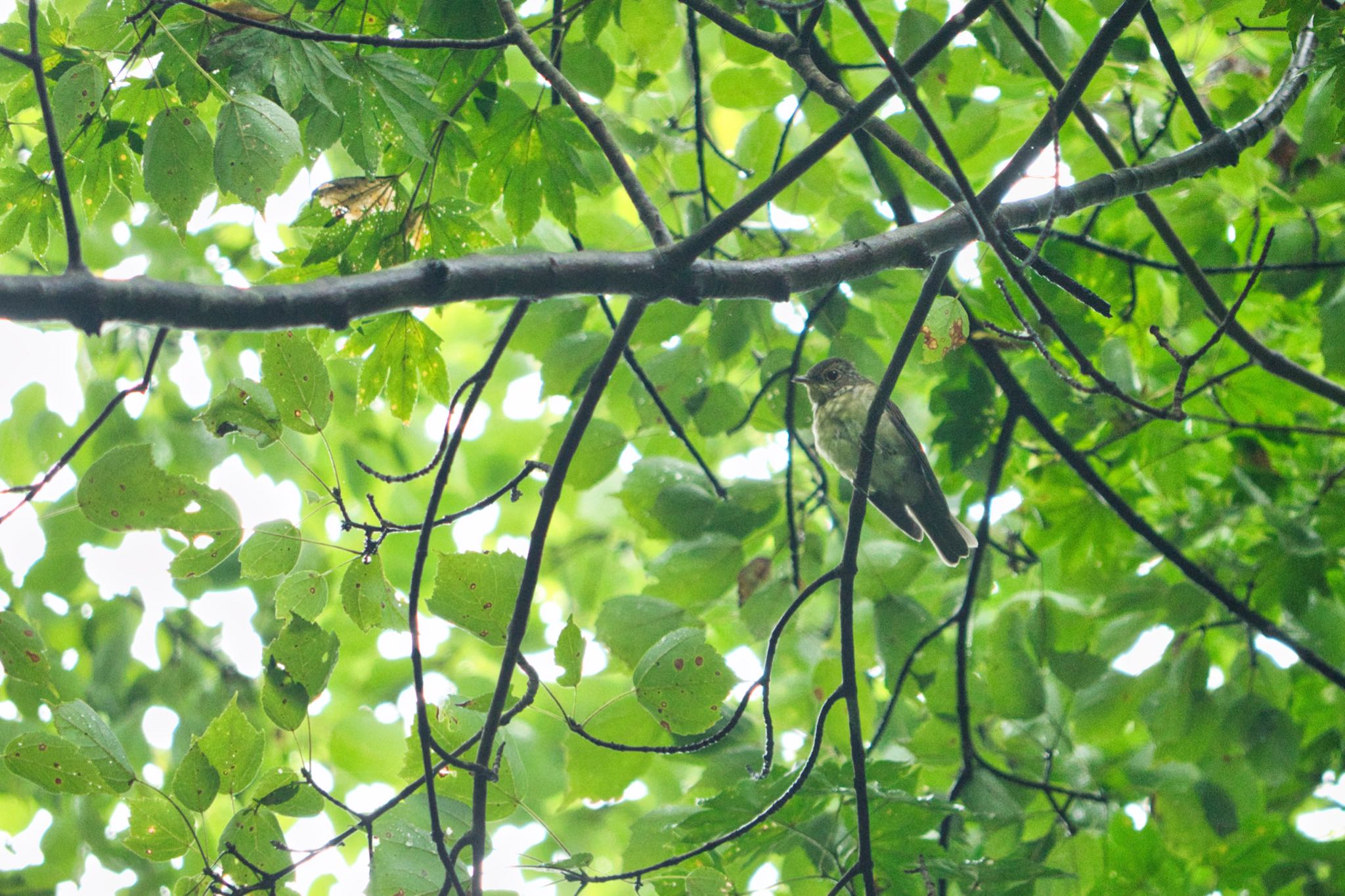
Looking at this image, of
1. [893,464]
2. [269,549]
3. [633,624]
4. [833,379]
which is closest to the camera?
[269,549]

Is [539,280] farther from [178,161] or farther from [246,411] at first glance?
[178,161]

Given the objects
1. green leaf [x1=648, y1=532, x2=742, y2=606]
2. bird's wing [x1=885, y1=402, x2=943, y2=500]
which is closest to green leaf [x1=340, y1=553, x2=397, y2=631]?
green leaf [x1=648, y1=532, x2=742, y2=606]

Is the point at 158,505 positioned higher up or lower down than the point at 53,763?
higher up

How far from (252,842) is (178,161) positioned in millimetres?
1439

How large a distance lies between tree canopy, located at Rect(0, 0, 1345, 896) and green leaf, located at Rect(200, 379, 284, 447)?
0.01 meters

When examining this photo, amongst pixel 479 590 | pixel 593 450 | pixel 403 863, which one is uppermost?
pixel 593 450

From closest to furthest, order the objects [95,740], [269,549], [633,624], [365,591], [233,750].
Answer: [95,740] → [233,750] → [269,549] → [365,591] → [633,624]

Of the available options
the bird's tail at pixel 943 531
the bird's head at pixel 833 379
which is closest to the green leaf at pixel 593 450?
the bird's head at pixel 833 379

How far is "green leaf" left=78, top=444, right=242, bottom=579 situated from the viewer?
6.38 ft

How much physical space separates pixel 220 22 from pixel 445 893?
1.96m

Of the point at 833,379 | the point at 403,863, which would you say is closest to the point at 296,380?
the point at 403,863

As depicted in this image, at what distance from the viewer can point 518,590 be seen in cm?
210

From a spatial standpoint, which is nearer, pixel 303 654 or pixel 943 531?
pixel 303 654

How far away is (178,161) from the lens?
2189 mm
